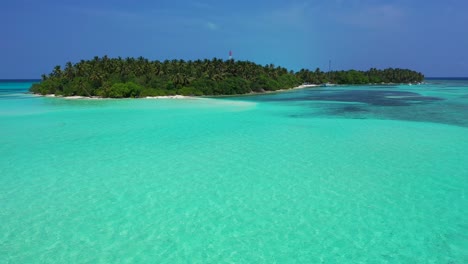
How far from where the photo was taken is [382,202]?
1068cm

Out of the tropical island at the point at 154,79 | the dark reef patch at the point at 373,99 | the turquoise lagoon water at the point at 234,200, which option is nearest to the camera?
the turquoise lagoon water at the point at 234,200

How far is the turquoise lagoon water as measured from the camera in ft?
26.1

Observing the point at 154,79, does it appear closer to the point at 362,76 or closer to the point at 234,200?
the point at 234,200

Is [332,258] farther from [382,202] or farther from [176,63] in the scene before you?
[176,63]

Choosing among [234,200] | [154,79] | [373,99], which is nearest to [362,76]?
[373,99]

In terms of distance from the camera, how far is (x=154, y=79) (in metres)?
72.6

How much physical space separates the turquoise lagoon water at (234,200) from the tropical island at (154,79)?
163 feet

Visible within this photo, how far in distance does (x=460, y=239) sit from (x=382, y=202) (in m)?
2.53

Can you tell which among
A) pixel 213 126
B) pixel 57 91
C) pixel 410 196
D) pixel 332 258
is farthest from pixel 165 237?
pixel 57 91

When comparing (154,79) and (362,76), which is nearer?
(154,79)

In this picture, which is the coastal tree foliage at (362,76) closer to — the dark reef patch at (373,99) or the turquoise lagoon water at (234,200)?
the dark reef patch at (373,99)

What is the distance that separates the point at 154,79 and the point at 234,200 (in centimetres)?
6480

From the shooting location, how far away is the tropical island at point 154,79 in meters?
69.1

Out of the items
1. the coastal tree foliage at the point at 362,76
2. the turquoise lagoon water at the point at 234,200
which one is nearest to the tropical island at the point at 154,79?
the coastal tree foliage at the point at 362,76
